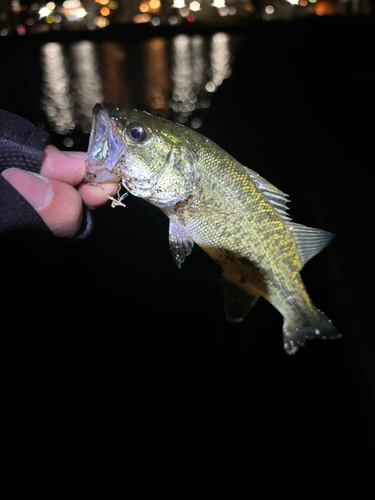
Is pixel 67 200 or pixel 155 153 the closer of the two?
pixel 155 153

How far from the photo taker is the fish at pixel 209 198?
138cm

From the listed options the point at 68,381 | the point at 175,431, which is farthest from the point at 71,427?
the point at 175,431

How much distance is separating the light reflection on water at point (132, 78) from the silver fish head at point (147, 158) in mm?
5736

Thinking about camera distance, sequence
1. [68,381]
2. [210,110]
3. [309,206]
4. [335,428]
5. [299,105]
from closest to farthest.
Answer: [335,428]
[68,381]
[309,206]
[299,105]
[210,110]

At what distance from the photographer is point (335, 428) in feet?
8.45

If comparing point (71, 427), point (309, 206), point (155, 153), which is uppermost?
point (155, 153)

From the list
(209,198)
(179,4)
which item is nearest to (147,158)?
(209,198)

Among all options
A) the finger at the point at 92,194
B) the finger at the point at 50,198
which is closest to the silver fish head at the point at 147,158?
the finger at the point at 50,198

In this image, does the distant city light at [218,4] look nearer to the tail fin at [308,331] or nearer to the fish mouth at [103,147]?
the fish mouth at [103,147]

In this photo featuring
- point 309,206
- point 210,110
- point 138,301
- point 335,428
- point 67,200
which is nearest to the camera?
point 67,200

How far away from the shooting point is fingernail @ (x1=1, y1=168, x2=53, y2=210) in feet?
4.71

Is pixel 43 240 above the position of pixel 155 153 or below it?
below

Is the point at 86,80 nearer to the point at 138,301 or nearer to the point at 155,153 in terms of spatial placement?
the point at 138,301

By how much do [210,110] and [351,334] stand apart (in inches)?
247
